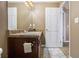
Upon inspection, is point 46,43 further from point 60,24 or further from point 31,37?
point 31,37

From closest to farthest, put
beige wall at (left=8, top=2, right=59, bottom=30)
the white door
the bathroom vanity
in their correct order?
the bathroom vanity, beige wall at (left=8, top=2, right=59, bottom=30), the white door

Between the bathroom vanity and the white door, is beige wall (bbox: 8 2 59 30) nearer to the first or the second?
the white door

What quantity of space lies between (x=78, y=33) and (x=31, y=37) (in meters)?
1.09

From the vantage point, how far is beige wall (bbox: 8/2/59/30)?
337 centimetres

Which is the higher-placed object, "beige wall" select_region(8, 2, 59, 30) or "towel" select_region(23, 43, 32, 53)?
"beige wall" select_region(8, 2, 59, 30)

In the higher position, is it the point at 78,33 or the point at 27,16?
the point at 27,16

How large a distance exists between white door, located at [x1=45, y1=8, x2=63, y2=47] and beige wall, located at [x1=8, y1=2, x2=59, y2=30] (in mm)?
131

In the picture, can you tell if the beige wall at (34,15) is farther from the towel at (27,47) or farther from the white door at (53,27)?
the towel at (27,47)

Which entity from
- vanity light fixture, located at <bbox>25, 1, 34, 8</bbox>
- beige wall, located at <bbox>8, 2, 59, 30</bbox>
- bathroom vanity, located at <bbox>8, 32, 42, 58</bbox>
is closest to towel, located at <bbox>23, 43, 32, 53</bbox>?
bathroom vanity, located at <bbox>8, 32, 42, 58</bbox>

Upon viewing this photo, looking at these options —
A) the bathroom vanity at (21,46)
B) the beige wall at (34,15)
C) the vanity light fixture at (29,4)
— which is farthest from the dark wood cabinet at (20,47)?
the vanity light fixture at (29,4)

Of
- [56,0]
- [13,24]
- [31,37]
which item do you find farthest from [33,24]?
[31,37]

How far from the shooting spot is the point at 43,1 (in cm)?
339

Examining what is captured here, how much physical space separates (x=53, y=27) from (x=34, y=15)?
26.0 inches

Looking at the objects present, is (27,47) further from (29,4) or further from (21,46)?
(29,4)
